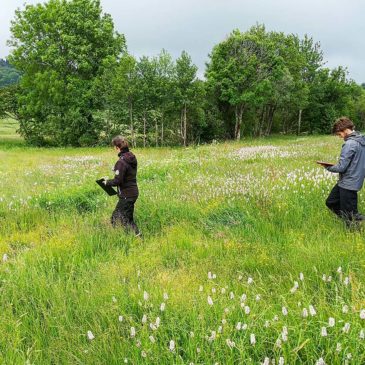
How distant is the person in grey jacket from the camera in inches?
236

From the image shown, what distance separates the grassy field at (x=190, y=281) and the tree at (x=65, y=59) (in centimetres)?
3031

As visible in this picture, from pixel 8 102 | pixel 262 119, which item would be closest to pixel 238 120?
pixel 262 119

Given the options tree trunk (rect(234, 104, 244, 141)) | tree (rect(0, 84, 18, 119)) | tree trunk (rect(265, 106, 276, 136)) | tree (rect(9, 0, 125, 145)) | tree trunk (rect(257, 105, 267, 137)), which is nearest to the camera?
tree (rect(9, 0, 125, 145))

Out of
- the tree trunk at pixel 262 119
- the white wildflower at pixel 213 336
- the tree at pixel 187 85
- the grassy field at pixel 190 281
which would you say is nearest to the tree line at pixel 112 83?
the tree at pixel 187 85

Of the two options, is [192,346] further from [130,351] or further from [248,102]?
[248,102]

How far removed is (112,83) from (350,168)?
30887 mm

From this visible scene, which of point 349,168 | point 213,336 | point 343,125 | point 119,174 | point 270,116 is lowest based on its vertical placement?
point 213,336

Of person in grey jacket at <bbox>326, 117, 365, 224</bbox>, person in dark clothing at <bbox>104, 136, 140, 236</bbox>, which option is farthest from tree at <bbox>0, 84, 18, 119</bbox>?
person in grey jacket at <bbox>326, 117, 365, 224</bbox>

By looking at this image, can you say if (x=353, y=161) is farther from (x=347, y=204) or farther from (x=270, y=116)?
(x=270, y=116)

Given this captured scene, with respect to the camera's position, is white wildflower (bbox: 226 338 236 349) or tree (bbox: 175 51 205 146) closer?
white wildflower (bbox: 226 338 236 349)

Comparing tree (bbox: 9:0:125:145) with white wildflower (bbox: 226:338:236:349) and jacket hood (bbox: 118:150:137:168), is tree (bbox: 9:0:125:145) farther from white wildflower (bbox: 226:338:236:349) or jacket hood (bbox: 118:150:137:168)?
white wildflower (bbox: 226:338:236:349)

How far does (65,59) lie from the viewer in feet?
119

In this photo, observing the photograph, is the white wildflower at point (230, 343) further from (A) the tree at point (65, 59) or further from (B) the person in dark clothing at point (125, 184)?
(A) the tree at point (65, 59)

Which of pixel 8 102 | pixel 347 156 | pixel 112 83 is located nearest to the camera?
pixel 347 156
